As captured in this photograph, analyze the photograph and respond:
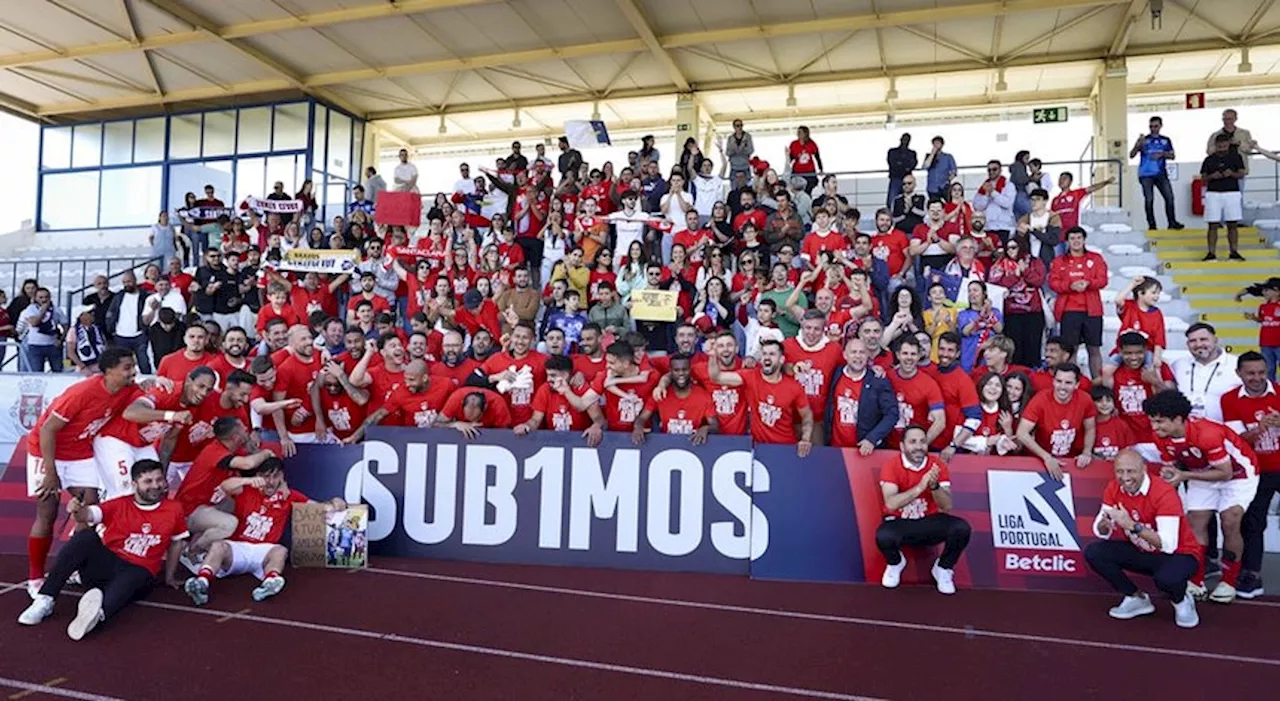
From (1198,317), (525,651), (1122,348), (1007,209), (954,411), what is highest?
(1007,209)

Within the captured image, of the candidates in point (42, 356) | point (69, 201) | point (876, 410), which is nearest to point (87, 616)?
point (876, 410)

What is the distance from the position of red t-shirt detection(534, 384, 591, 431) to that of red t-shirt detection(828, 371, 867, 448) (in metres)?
2.19

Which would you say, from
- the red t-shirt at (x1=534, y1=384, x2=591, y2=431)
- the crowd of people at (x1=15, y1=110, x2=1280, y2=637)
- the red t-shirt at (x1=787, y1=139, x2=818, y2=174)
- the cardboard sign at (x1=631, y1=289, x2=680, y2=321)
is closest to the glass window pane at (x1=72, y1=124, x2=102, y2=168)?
the crowd of people at (x1=15, y1=110, x2=1280, y2=637)

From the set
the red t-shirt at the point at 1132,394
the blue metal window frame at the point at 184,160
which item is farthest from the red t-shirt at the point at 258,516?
the blue metal window frame at the point at 184,160

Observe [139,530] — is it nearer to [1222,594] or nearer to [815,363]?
[815,363]

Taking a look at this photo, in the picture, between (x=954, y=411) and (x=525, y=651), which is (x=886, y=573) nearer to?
(x=954, y=411)

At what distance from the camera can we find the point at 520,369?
26.6 feet

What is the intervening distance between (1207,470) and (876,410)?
2340 millimetres

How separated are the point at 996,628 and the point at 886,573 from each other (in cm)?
111

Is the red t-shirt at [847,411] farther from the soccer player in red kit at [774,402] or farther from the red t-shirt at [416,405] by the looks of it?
the red t-shirt at [416,405]

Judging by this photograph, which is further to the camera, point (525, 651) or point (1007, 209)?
point (1007, 209)

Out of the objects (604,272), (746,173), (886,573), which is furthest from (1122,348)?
(746,173)

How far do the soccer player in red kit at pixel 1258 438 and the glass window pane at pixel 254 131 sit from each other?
22640mm

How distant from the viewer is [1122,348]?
24.5ft
